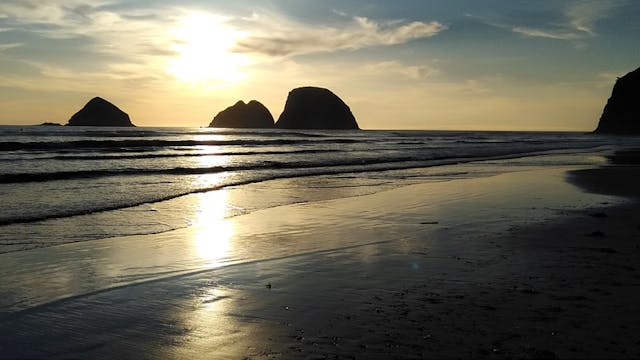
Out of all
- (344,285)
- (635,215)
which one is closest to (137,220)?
(344,285)

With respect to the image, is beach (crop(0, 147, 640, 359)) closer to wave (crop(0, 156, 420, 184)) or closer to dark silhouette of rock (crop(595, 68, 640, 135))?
wave (crop(0, 156, 420, 184))

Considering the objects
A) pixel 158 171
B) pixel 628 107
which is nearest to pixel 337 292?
pixel 158 171

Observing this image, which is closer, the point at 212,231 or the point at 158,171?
the point at 212,231

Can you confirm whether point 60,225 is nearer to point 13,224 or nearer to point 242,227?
point 13,224

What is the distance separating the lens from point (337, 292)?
7125 mm

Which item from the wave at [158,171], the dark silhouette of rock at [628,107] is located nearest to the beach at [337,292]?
the wave at [158,171]

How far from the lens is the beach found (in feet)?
17.0

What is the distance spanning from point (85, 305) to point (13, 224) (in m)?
7.80

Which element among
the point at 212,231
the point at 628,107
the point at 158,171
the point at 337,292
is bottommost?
the point at 212,231

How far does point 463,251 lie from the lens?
380 inches

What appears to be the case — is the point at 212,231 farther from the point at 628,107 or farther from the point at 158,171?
the point at 628,107

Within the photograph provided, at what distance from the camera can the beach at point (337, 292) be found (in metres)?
5.18

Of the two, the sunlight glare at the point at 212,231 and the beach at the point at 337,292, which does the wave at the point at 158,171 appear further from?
the beach at the point at 337,292

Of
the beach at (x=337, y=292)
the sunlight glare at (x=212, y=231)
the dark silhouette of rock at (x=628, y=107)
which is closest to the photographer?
the beach at (x=337, y=292)
